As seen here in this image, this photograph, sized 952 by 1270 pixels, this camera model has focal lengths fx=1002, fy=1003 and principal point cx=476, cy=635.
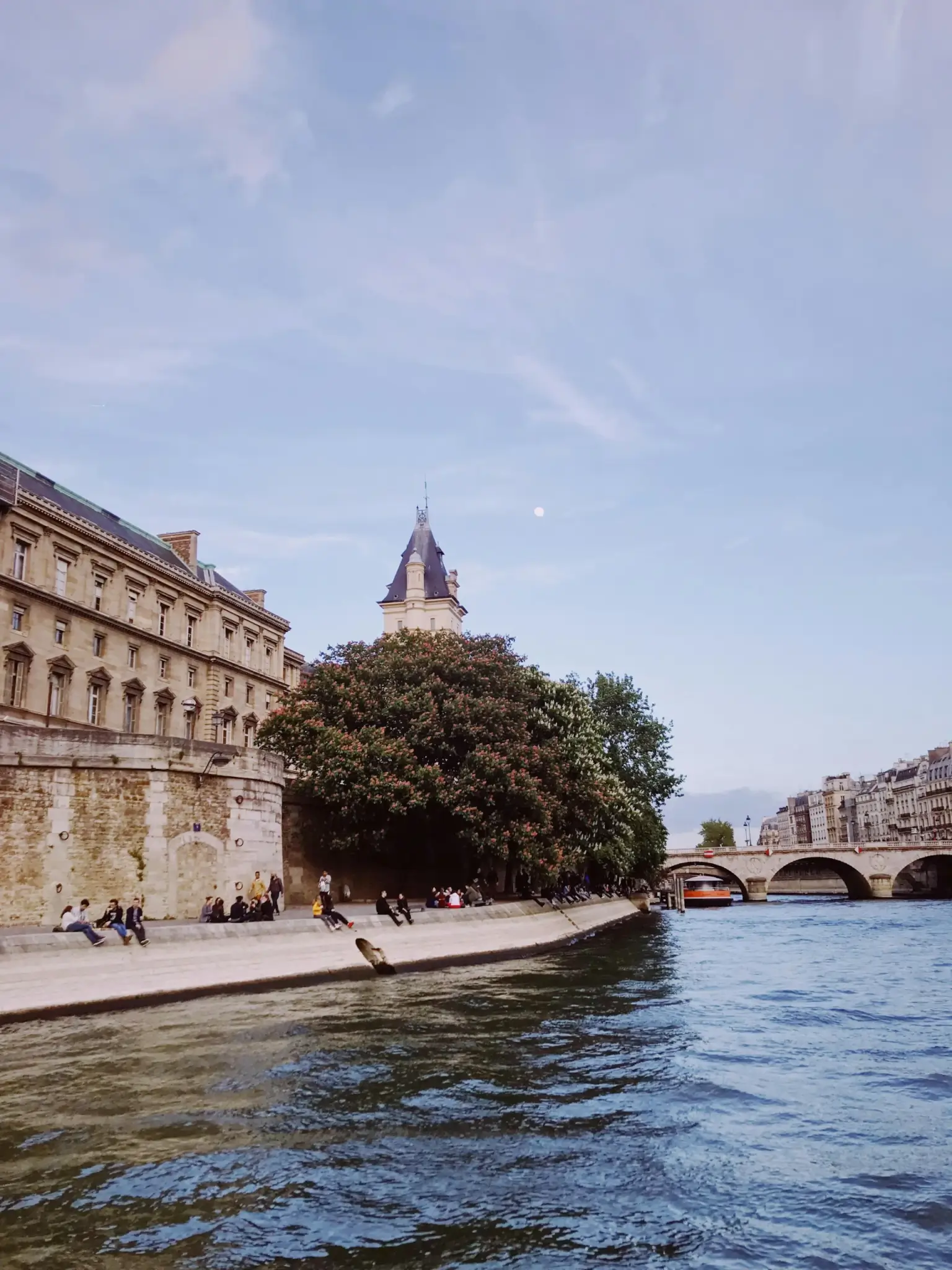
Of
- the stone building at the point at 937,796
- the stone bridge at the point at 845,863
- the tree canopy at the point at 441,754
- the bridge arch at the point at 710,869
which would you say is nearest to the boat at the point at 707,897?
the bridge arch at the point at 710,869

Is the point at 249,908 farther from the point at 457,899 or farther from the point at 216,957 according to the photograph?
the point at 457,899

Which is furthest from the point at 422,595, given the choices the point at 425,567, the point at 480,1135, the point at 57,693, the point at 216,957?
the point at 480,1135

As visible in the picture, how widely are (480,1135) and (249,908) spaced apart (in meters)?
22.0

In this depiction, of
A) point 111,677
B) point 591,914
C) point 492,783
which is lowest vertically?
point 591,914

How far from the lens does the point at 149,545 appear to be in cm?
6116

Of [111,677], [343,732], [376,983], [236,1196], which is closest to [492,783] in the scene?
[343,732]

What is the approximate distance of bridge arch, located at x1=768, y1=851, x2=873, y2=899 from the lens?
348 feet

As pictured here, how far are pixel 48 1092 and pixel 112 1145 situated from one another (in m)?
3.38

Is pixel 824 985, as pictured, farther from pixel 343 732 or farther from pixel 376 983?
pixel 343 732

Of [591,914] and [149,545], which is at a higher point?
[149,545]

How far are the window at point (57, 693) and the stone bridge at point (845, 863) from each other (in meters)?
72.3

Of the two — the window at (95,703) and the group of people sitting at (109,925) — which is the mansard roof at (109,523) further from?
the group of people sitting at (109,925)

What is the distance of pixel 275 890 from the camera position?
35312mm

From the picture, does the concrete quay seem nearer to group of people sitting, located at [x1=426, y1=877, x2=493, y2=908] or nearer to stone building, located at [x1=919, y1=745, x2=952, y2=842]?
group of people sitting, located at [x1=426, y1=877, x2=493, y2=908]
